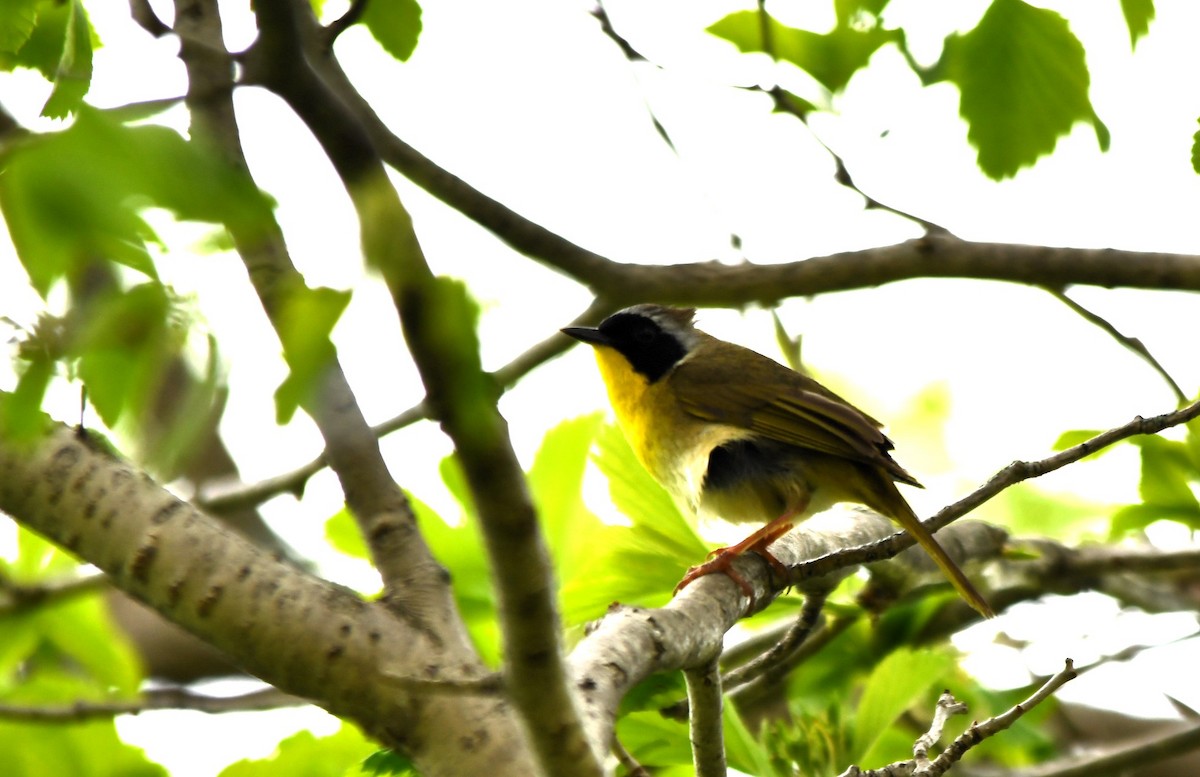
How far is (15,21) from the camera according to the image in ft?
6.43

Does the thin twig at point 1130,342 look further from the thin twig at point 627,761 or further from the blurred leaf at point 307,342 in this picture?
the blurred leaf at point 307,342

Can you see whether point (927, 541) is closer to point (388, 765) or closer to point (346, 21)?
point (388, 765)

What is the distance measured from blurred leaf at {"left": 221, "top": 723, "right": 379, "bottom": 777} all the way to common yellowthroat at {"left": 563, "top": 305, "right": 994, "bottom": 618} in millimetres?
1248

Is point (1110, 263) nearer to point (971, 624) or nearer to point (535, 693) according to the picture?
point (971, 624)

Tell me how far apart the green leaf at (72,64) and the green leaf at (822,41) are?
84.9 inches

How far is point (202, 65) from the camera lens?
181cm

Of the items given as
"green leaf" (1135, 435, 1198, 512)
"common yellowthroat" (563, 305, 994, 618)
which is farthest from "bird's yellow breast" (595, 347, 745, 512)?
"green leaf" (1135, 435, 1198, 512)

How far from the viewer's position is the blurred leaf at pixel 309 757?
354 cm

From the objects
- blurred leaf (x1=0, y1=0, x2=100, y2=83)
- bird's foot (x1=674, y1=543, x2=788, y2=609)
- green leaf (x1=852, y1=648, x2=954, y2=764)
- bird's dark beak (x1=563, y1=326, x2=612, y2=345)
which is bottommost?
green leaf (x1=852, y1=648, x2=954, y2=764)

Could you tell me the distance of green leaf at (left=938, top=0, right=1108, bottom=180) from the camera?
3670mm

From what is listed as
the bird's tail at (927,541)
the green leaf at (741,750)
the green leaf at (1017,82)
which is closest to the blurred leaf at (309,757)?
the green leaf at (741,750)

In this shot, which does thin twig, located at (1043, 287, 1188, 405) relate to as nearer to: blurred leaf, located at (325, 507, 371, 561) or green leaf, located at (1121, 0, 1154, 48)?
green leaf, located at (1121, 0, 1154, 48)

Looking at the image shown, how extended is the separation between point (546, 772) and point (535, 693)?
15cm

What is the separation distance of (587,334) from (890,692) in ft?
6.46
